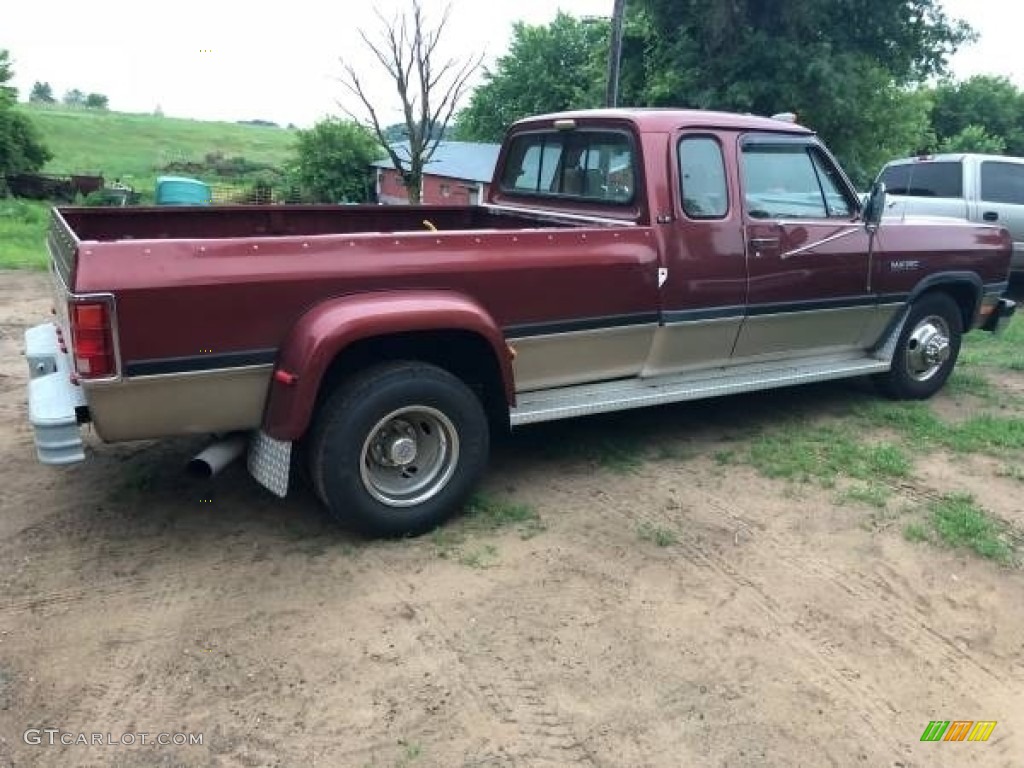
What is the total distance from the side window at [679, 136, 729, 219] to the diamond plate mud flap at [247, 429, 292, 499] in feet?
8.23

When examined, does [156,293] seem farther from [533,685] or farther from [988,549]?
[988,549]

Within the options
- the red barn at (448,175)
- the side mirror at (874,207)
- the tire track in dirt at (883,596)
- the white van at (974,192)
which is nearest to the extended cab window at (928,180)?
the white van at (974,192)

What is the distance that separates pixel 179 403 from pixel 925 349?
16.4 ft

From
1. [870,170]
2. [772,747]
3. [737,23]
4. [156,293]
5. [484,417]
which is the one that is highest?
[737,23]

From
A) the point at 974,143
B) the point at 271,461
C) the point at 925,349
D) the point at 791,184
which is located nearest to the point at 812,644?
the point at 271,461

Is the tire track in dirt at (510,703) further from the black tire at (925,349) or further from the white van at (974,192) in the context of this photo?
the white van at (974,192)

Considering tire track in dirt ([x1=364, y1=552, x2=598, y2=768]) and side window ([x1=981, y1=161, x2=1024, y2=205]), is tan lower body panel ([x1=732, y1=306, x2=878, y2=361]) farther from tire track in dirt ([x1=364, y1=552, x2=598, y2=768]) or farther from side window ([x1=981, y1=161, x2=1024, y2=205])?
side window ([x1=981, y1=161, x2=1024, y2=205])

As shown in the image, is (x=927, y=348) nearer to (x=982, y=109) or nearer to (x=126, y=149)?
(x=982, y=109)

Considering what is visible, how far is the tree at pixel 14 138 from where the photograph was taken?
27047mm

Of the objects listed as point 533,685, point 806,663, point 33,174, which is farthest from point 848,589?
point 33,174

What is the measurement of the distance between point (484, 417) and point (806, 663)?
1736 mm

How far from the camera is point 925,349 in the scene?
6203 millimetres

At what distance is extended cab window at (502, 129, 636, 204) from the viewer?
4.98 meters

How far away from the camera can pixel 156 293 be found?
330 cm
